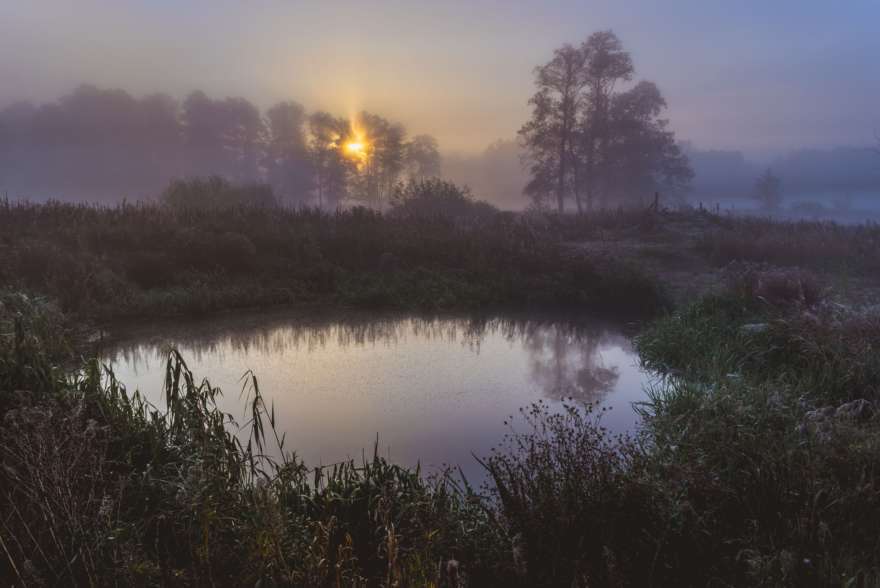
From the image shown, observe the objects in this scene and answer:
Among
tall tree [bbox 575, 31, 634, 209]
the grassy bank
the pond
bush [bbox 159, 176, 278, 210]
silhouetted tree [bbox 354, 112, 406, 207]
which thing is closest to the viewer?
the pond

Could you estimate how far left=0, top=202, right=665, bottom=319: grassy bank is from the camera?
14.4m

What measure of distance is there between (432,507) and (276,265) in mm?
14183

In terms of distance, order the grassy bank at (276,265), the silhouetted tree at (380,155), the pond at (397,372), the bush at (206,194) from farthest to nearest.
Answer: the silhouetted tree at (380,155) → the bush at (206,194) → the grassy bank at (276,265) → the pond at (397,372)

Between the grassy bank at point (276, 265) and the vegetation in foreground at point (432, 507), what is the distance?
28.1 feet

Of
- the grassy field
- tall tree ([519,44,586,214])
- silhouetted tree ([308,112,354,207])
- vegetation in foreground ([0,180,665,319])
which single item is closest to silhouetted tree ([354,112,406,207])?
silhouetted tree ([308,112,354,207])

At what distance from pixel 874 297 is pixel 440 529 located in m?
14.5

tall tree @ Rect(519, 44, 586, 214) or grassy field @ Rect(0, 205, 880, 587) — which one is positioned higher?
tall tree @ Rect(519, 44, 586, 214)

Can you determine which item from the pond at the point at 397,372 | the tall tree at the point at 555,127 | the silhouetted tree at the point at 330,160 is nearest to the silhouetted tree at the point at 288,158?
A: the silhouetted tree at the point at 330,160

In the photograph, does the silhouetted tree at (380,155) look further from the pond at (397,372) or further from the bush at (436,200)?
the pond at (397,372)

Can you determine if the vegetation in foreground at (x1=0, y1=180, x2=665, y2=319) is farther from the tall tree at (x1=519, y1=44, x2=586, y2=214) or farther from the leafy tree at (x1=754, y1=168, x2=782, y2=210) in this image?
the leafy tree at (x1=754, y1=168, x2=782, y2=210)

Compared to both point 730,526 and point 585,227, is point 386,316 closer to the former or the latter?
point 730,526

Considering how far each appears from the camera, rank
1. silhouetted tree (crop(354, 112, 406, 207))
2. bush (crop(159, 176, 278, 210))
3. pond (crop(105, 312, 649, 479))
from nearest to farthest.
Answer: pond (crop(105, 312, 649, 479)), bush (crop(159, 176, 278, 210)), silhouetted tree (crop(354, 112, 406, 207))

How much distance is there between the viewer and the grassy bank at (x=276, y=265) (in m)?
14.4

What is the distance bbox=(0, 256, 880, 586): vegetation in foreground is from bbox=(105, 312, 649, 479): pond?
2.80 feet
